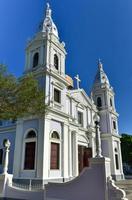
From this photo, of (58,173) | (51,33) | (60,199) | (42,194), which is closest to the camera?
(60,199)

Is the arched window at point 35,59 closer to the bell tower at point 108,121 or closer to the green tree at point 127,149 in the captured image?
the bell tower at point 108,121

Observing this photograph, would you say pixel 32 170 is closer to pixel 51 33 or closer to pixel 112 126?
pixel 51 33

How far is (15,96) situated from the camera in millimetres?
10820

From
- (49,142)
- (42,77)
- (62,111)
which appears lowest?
(49,142)

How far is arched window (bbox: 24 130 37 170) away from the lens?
1462 centimetres

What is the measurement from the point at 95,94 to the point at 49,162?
685 inches

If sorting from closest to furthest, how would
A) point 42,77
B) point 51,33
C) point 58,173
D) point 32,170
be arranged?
point 32,170
point 58,173
point 42,77
point 51,33

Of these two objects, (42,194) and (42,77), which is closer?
(42,194)

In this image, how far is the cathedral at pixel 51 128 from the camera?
48.0 feet

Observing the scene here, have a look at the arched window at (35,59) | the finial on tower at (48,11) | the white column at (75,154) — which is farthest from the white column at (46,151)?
the finial on tower at (48,11)

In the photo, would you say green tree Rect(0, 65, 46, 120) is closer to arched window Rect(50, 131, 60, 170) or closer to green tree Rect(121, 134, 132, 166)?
arched window Rect(50, 131, 60, 170)

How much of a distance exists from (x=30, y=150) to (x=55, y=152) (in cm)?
209

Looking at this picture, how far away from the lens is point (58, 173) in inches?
603

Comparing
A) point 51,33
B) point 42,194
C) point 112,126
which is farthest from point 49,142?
point 112,126
